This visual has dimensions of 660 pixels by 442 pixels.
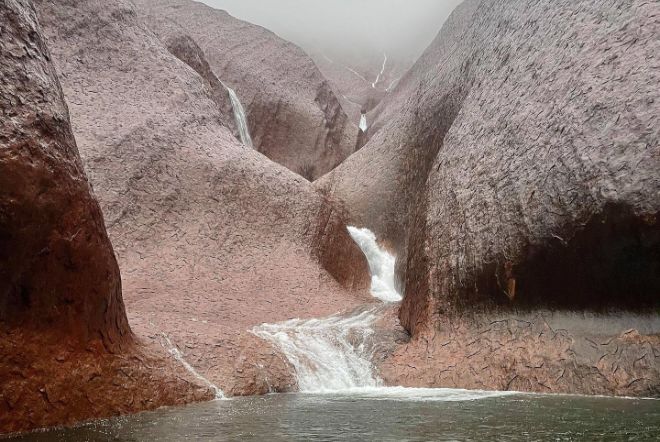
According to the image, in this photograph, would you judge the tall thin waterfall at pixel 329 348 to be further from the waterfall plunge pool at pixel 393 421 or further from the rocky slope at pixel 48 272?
the rocky slope at pixel 48 272

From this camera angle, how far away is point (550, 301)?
31.3 ft

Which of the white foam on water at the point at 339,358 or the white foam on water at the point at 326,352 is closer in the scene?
the white foam on water at the point at 339,358

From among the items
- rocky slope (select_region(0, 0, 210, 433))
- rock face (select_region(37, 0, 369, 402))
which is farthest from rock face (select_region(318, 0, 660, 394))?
rocky slope (select_region(0, 0, 210, 433))

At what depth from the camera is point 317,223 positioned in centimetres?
1766

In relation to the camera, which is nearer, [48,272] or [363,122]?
[48,272]

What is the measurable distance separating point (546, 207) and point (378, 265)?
10208 mm

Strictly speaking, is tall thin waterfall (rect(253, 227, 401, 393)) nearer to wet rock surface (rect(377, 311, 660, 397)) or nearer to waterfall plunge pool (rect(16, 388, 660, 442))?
wet rock surface (rect(377, 311, 660, 397))

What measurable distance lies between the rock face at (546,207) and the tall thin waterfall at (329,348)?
2.33ft

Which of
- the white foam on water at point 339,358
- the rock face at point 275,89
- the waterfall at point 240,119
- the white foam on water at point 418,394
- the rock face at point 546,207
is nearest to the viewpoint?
the white foam on water at point 418,394

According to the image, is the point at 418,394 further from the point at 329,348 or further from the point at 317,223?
the point at 317,223

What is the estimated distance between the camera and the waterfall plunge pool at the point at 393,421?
534 centimetres

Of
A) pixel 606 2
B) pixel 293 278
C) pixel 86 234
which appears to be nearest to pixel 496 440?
pixel 86 234

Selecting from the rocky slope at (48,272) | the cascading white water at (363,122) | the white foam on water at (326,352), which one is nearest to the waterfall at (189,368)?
the rocky slope at (48,272)

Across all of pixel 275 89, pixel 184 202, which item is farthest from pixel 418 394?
pixel 275 89
